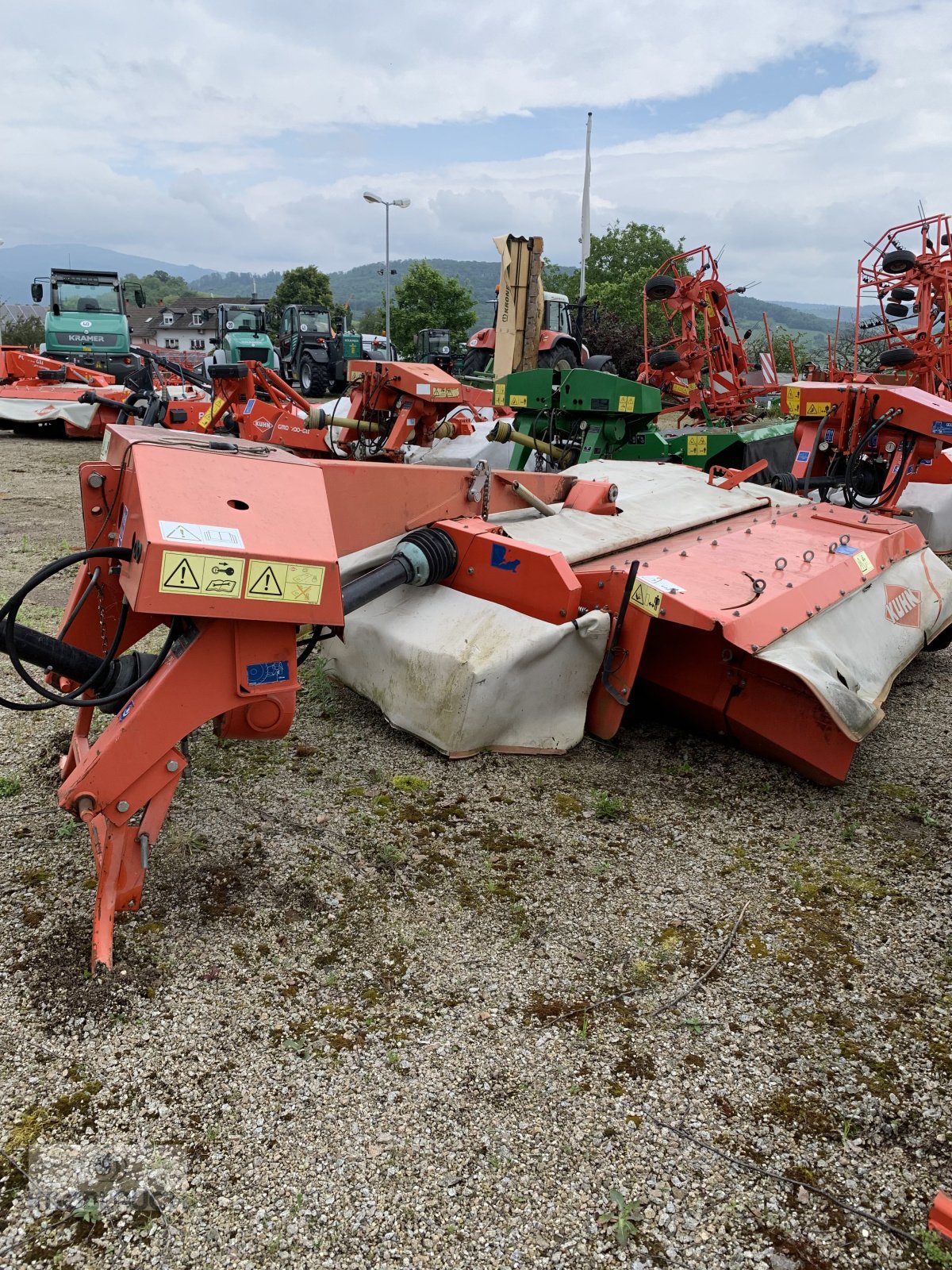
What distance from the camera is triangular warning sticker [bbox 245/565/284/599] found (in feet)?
7.28

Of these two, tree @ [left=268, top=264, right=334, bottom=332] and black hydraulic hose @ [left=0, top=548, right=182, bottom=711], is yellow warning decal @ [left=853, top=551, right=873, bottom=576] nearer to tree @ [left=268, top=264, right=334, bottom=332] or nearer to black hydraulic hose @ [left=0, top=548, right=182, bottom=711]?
black hydraulic hose @ [left=0, top=548, right=182, bottom=711]

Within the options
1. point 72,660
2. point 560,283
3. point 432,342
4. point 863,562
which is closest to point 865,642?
point 863,562

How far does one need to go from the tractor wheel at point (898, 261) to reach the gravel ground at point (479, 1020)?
326 inches

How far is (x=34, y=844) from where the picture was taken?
285 cm

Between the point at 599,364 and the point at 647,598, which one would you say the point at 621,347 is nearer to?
the point at 599,364

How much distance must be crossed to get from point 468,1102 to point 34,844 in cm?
166

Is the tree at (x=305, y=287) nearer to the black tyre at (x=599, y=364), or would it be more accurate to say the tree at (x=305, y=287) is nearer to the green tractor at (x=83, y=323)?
the green tractor at (x=83, y=323)

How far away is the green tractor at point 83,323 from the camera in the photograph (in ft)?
50.5

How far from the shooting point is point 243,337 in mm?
17641

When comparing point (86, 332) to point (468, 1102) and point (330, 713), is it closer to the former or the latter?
point (330, 713)

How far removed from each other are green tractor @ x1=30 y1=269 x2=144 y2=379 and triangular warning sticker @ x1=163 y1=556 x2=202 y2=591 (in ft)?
48.1

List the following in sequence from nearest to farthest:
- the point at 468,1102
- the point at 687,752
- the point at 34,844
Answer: the point at 468,1102 → the point at 34,844 → the point at 687,752

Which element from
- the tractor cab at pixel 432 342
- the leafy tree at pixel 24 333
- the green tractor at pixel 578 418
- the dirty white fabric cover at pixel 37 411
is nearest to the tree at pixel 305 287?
the leafy tree at pixel 24 333

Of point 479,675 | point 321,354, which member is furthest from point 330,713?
point 321,354
